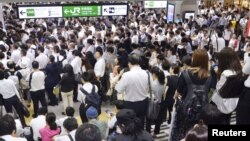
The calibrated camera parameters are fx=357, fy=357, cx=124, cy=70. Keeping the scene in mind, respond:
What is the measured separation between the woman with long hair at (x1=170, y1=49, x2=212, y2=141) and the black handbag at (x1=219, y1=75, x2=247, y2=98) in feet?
0.85

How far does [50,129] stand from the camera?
15.5 feet

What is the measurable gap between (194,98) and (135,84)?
1.07 meters

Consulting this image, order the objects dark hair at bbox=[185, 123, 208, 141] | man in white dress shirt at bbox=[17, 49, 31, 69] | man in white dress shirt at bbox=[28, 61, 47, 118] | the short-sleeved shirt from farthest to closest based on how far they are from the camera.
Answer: man in white dress shirt at bbox=[17, 49, 31, 69] < man in white dress shirt at bbox=[28, 61, 47, 118] < the short-sleeved shirt < dark hair at bbox=[185, 123, 208, 141]

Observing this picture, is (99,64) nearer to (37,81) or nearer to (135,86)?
(37,81)

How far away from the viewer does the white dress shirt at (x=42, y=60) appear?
26.7 feet

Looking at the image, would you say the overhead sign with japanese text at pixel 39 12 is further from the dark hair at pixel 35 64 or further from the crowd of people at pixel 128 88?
the dark hair at pixel 35 64

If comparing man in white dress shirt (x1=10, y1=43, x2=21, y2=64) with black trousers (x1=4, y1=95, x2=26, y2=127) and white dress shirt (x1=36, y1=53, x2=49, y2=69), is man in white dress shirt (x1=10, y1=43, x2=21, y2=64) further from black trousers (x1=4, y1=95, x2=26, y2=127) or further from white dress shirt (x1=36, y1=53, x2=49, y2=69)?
black trousers (x1=4, y1=95, x2=26, y2=127)

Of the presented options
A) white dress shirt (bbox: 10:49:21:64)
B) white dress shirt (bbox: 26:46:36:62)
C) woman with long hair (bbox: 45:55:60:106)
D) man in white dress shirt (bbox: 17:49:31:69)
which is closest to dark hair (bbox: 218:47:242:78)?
woman with long hair (bbox: 45:55:60:106)

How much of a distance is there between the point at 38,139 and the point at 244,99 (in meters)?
2.87

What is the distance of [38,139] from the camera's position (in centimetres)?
510

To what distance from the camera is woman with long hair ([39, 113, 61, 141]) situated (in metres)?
4.67

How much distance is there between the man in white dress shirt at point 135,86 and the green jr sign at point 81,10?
6031mm

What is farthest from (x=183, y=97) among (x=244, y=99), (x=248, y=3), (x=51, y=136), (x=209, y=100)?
(x=248, y=3)

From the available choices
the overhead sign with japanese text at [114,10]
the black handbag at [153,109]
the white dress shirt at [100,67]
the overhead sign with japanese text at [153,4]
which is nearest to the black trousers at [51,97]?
the white dress shirt at [100,67]
